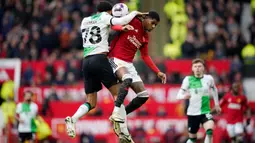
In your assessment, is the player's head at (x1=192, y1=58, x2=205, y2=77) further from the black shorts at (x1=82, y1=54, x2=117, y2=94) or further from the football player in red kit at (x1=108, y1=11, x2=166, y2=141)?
the black shorts at (x1=82, y1=54, x2=117, y2=94)

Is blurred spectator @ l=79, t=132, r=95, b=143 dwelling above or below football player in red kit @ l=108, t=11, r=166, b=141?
below

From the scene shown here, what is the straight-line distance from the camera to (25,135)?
24406 millimetres

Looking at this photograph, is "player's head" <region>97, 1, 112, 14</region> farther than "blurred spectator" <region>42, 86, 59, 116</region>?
No

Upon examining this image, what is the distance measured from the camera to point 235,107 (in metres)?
25.1

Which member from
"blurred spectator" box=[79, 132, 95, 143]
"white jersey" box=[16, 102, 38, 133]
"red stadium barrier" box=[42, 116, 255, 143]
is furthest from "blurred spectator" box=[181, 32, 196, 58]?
"white jersey" box=[16, 102, 38, 133]

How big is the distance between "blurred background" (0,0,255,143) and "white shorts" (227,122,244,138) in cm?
157

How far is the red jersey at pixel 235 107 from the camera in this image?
81.7 feet

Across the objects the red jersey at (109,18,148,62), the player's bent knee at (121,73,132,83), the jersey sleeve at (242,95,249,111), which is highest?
the red jersey at (109,18,148,62)

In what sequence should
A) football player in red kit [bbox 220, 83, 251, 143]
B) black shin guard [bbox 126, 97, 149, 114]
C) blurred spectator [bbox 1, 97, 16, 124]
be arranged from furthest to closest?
1. blurred spectator [bbox 1, 97, 16, 124]
2. football player in red kit [bbox 220, 83, 251, 143]
3. black shin guard [bbox 126, 97, 149, 114]

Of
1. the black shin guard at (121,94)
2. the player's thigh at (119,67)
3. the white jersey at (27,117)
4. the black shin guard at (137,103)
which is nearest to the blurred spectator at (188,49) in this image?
the white jersey at (27,117)

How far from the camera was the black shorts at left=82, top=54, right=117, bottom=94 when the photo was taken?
18.1 m

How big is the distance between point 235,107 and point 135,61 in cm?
655

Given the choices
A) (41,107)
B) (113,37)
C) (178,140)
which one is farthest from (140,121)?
(113,37)

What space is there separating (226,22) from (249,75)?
4404 millimetres
